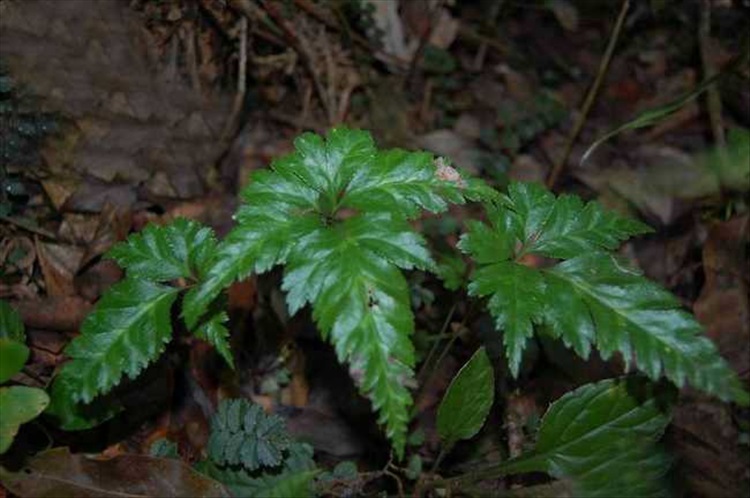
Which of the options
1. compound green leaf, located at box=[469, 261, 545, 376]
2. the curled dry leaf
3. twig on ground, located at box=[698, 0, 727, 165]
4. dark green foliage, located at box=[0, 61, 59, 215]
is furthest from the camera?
twig on ground, located at box=[698, 0, 727, 165]

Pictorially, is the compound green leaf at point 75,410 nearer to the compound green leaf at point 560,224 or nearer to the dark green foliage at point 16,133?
the dark green foliage at point 16,133

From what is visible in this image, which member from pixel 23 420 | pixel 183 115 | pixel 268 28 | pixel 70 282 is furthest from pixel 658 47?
pixel 23 420

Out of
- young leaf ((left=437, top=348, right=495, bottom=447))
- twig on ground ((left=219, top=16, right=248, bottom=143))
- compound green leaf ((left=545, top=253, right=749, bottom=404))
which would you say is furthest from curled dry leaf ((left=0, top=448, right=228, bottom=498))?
twig on ground ((left=219, top=16, right=248, bottom=143))

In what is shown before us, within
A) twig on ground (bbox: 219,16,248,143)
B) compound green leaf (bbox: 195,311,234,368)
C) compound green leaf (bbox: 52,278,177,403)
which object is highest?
twig on ground (bbox: 219,16,248,143)

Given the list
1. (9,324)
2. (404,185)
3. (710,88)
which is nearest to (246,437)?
(9,324)

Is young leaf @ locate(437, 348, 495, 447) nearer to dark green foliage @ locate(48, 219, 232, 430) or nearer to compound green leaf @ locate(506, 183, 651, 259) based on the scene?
compound green leaf @ locate(506, 183, 651, 259)

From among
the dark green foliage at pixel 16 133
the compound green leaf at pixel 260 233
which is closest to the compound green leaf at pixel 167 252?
the compound green leaf at pixel 260 233
